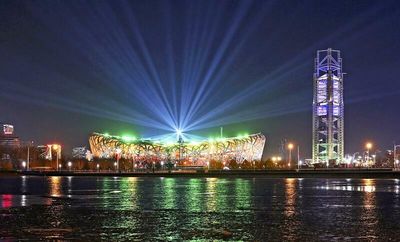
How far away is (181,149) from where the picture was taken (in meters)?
150

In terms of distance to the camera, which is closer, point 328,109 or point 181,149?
point 328,109

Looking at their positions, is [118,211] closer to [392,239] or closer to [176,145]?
[392,239]

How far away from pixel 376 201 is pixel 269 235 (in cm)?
1238

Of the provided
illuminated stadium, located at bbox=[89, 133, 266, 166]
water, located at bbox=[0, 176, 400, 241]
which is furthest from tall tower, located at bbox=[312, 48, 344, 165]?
water, located at bbox=[0, 176, 400, 241]

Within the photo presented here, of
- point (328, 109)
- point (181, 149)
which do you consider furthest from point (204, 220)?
point (181, 149)

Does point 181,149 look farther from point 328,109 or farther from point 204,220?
point 204,220

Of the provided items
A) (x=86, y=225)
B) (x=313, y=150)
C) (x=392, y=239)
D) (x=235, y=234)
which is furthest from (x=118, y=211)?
(x=313, y=150)

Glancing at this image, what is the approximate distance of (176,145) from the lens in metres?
152

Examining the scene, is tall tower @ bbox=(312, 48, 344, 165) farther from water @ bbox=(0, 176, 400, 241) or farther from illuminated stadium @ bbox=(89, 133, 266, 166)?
water @ bbox=(0, 176, 400, 241)

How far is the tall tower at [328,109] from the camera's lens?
126m

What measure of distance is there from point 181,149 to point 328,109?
1670 inches

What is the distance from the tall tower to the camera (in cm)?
12588

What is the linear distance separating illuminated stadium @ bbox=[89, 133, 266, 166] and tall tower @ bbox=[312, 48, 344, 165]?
840 inches

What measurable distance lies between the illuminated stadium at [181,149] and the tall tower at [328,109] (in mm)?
21337
